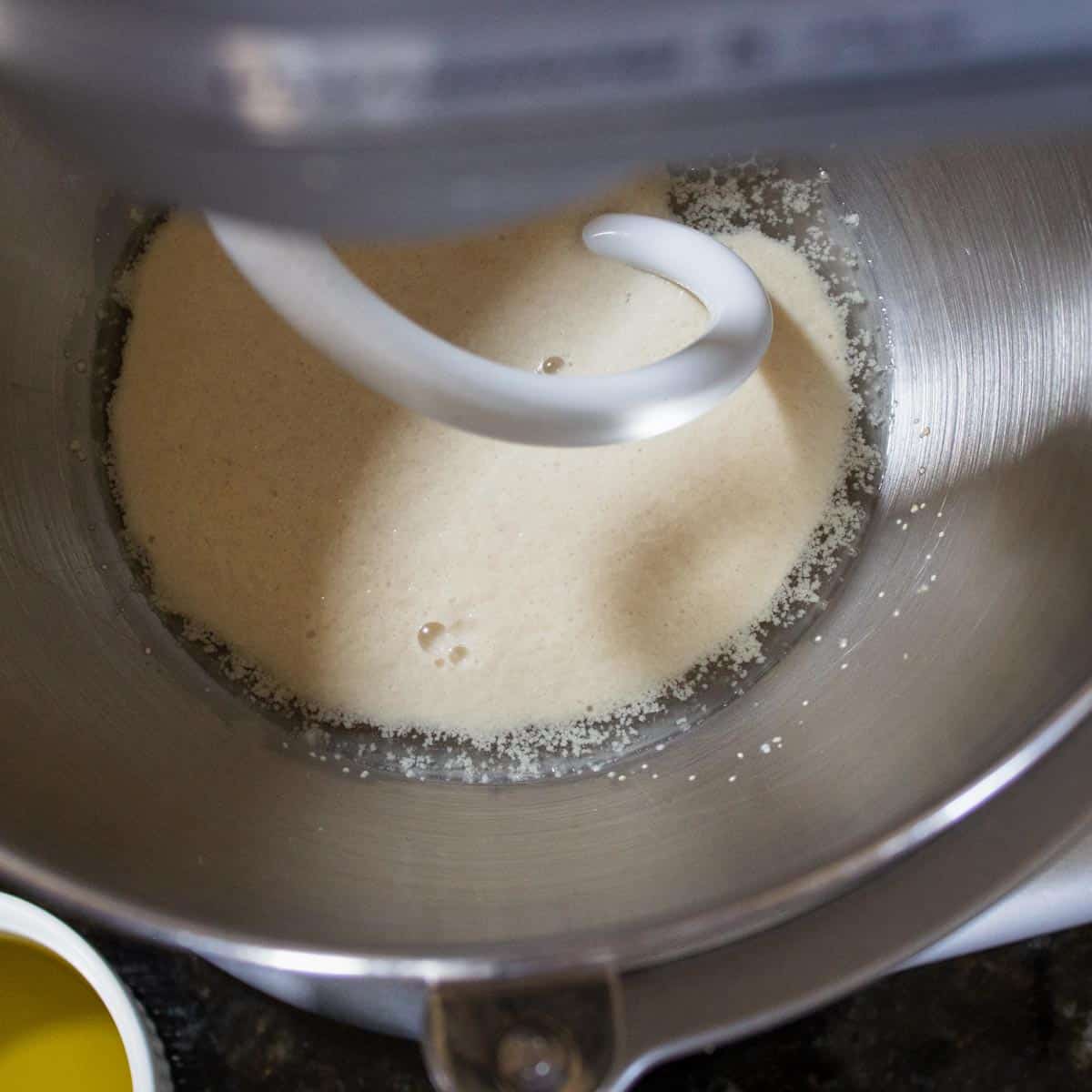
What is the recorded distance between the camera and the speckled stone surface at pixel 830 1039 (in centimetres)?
47

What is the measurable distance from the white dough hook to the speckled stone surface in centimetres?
27

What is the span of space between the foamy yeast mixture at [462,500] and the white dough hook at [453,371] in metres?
0.11

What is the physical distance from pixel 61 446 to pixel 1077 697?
0.43 m

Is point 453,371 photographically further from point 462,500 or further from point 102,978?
point 102,978

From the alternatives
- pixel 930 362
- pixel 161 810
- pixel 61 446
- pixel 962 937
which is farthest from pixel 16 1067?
pixel 930 362

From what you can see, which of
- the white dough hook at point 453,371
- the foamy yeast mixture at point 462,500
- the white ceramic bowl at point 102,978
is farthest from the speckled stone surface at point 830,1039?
the white dough hook at point 453,371

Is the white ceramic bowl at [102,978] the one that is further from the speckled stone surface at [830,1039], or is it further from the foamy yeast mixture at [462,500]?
the foamy yeast mixture at [462,500]

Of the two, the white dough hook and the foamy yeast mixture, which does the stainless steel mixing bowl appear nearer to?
the foamy yeast mixture

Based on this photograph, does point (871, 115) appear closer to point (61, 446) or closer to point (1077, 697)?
point (1077, 697)

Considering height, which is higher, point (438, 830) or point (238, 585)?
point (238, 585)

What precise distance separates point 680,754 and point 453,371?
0.70 feet

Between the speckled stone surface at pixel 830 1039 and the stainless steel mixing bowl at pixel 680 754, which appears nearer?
the stainless steel mixing bowl at pixel 680 754

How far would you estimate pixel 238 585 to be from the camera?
506mm

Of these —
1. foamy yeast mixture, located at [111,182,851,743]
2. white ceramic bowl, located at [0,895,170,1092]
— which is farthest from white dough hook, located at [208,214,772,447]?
white ceramic bowl, located at [0,895,170,1092]
